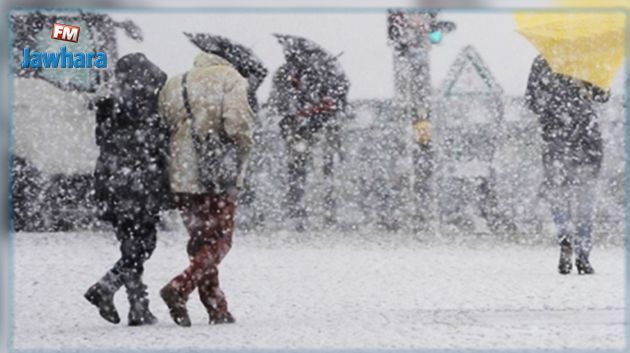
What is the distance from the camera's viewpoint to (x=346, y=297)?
27.1 ft

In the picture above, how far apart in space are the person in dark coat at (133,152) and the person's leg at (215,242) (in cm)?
21

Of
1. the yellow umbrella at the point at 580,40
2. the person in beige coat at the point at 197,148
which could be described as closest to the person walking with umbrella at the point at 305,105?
the person in beige coat at the point at 197,148

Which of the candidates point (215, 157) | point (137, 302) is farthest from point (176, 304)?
point (215, 157)

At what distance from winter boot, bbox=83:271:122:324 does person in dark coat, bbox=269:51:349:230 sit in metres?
0.99

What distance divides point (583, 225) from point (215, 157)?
1985 mm

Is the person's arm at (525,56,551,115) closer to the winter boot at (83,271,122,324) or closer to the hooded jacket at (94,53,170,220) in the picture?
the hooded jacket at (94,53,170,220)

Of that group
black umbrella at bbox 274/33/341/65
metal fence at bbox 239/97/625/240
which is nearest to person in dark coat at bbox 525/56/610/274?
metal fence at bbox 239/97/625/240

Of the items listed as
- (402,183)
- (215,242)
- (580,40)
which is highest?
(580,40)

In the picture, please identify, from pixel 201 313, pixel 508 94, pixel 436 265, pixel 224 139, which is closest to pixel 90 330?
pixel 201 313

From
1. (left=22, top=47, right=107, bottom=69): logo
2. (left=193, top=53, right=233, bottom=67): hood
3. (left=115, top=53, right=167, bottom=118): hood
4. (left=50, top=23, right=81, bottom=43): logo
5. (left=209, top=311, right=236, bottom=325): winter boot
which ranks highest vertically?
(left=50, top=23, right=81, bottom=43): logo

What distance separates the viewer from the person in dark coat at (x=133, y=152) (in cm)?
749

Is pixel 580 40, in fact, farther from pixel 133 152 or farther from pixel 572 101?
pixel 133 152

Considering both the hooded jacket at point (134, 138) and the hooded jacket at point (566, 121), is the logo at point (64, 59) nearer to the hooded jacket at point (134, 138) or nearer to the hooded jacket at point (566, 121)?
the hooded jacket at point (134, 138)

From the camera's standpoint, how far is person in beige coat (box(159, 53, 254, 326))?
7430 millimetres
